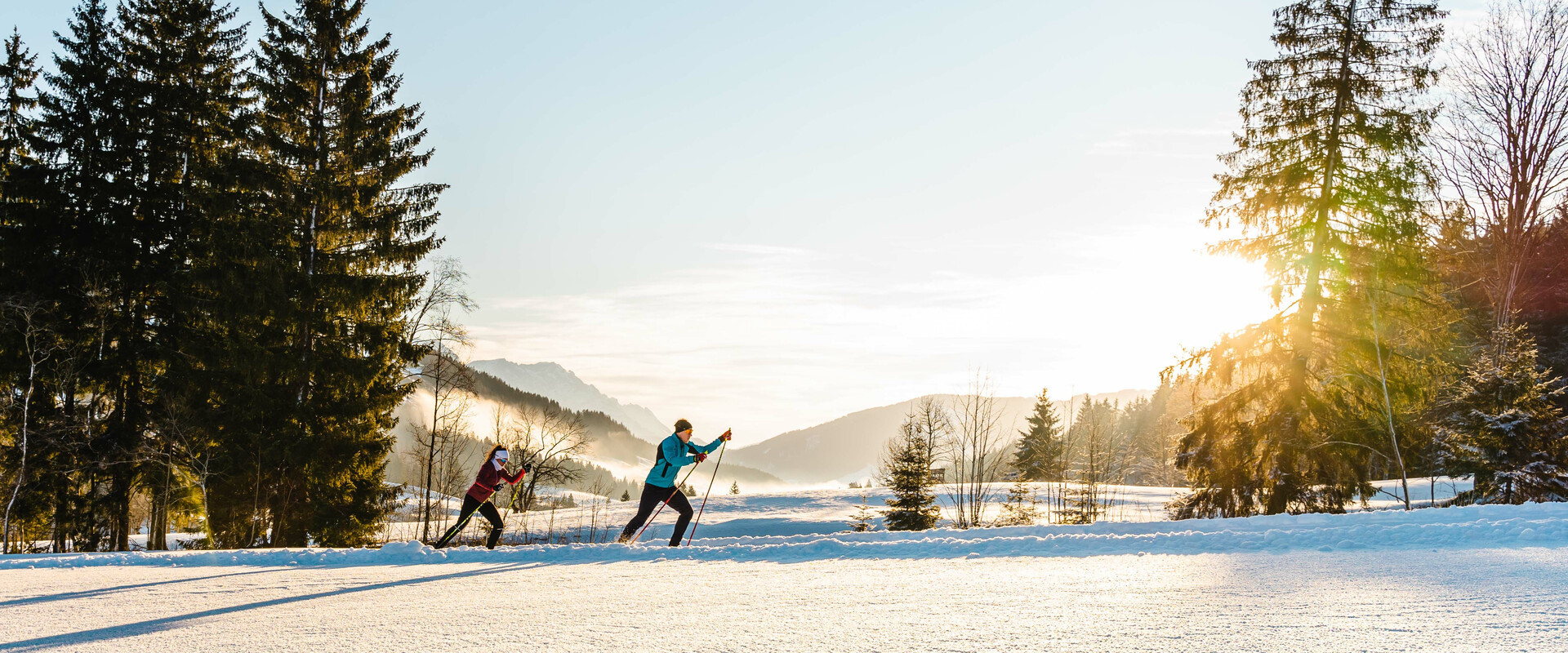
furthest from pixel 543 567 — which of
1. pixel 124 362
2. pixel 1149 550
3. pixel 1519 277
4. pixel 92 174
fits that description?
pixel 1519 277

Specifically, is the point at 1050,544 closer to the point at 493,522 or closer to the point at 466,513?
the point at 493,522

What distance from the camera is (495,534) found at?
11.1m

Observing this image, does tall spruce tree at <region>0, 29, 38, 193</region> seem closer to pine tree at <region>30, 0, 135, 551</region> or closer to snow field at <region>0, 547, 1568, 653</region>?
pine tree at <region>30, 0, 135, 551</region>

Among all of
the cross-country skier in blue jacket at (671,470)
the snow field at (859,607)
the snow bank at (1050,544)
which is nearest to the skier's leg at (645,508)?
the cross-country skier in blue jacket at (671,470)

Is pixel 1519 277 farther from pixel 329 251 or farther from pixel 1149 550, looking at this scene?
pixel 329 251

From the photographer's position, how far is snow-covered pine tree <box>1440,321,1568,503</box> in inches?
723

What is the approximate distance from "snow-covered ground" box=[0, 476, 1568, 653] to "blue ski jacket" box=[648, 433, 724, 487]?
1362 millimetres

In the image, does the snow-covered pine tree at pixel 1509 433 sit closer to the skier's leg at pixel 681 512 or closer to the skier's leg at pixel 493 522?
the skier's leg at pixel 681 512

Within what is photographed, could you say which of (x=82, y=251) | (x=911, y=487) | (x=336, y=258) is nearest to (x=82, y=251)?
(x=82, y=251)

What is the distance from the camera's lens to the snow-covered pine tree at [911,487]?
1944cm

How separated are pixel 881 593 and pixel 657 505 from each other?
5.62 m

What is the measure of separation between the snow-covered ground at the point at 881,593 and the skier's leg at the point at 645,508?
102cm

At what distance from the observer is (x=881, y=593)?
6.20 meters

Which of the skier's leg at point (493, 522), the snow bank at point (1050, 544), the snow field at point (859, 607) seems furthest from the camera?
the skier's leg at point (493, 522)
